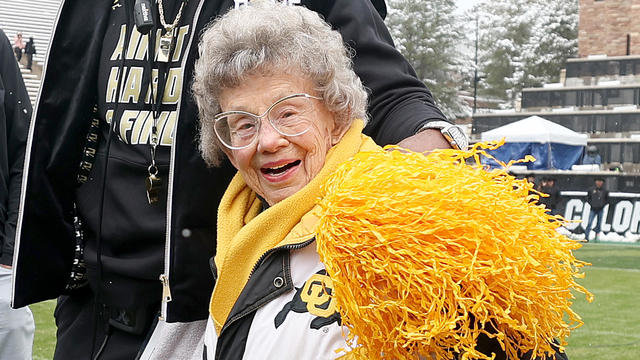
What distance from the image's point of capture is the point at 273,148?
5.86 ft

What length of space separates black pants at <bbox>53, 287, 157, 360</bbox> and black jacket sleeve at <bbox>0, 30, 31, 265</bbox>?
1.40m

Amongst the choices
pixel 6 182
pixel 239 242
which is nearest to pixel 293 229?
pixel 239 242

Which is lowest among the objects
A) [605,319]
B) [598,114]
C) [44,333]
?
[598,114]

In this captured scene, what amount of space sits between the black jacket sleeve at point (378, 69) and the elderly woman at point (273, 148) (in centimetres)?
13

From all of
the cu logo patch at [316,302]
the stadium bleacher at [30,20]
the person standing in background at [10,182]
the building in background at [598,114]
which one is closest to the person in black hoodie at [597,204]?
the building in background at [598,114]

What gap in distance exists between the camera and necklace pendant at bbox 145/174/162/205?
6.89ft

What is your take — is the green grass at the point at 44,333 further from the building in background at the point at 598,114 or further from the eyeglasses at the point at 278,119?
the building in background at the point at 598,114

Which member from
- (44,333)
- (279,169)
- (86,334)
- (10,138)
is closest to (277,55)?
(279,169)

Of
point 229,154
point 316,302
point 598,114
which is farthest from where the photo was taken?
point 598,114

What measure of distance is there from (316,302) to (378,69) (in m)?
0.75

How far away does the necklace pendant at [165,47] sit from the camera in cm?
217

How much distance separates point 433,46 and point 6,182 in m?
40.6

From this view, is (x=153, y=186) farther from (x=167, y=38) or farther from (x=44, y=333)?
(x=44, y=333)

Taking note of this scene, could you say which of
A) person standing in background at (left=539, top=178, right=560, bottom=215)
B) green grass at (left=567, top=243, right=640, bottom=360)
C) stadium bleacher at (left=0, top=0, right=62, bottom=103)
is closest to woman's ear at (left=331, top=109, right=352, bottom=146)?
green grass at (left=567, top=243, right=640, bottom=360)
